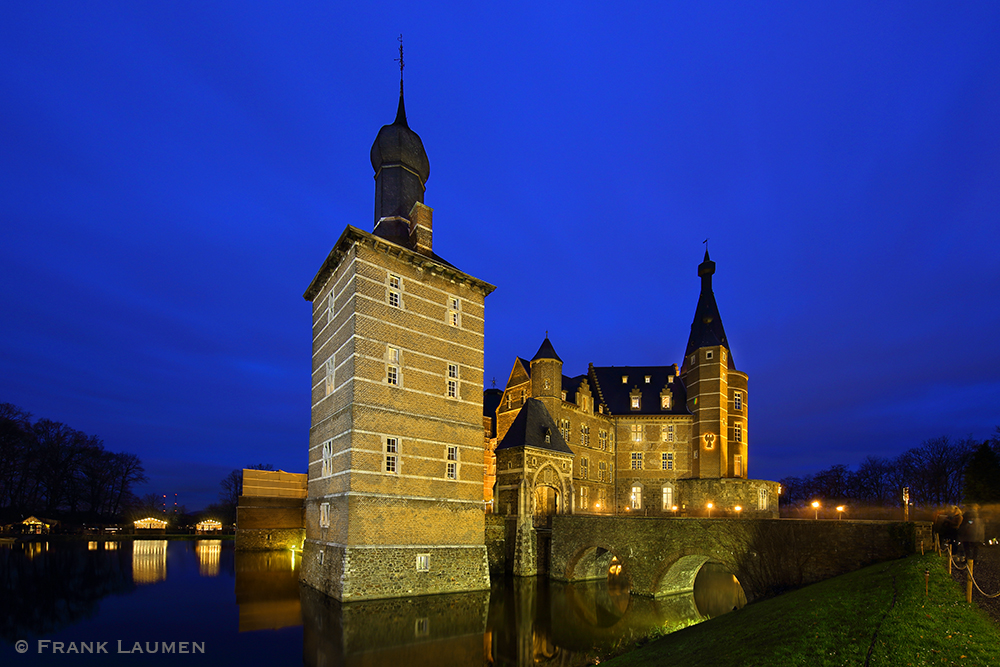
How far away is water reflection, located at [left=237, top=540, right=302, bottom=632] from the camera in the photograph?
71.5 ft

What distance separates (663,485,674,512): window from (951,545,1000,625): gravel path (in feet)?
81.2

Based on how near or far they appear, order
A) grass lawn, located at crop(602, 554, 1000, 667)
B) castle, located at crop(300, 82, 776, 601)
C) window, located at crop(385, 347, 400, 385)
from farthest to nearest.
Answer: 1. window, located at crop(385, 347, 400, 385)
2. castle, located at crop(300, 82, 776, 601)
3. grass lawn, located at crop(602, 554, 1000, 667)

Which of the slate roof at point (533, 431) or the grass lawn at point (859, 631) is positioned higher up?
the slate roof at point (533, 431)

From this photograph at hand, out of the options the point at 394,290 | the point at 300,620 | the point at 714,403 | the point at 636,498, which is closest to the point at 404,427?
the point at 394,290

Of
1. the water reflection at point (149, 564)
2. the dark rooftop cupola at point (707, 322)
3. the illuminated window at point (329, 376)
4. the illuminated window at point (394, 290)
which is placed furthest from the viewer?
the dark rooftop cupola at point (707, 322)

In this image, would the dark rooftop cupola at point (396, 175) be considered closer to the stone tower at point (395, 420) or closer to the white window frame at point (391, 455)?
the stone tower at point (395, 420)

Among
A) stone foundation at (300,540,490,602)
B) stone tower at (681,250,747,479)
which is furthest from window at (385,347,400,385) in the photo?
stone tower at (681,250,747,479)

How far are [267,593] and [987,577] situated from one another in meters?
28.6

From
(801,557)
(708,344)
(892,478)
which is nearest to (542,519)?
(801,557)

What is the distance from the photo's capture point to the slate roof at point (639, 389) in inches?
2035

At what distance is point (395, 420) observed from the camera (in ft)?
87.2

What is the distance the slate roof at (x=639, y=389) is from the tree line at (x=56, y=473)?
214 ft

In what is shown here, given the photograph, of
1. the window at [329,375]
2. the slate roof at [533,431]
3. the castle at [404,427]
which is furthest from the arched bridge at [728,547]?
the window at [329,375]

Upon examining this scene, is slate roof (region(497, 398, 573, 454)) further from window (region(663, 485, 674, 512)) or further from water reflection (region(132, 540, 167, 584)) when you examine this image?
water reflection (region(132, 540, 167, 584))
